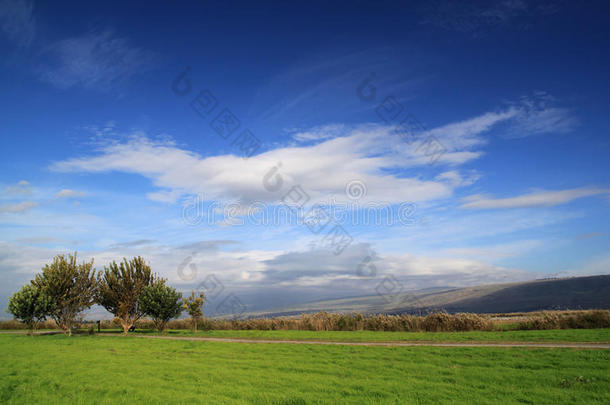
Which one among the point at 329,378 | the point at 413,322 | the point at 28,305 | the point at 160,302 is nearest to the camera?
the point at 329,378

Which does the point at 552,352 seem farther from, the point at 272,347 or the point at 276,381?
the point at 272,347

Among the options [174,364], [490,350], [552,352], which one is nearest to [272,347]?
[174,364]

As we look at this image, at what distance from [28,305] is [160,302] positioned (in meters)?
11.9

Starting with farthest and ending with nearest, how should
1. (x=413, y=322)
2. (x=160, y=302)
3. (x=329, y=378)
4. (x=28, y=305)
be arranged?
(x=160, y=302) < (x=28, y=305) < (x=413, y=322) < (x=329, y=378)

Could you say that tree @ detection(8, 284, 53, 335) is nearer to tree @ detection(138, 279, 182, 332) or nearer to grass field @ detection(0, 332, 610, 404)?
tree @ detection(138, 279, 182, 332)

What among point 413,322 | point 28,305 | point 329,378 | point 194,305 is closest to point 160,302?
point 194,305

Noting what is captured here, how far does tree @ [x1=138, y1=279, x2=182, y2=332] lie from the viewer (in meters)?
38.1

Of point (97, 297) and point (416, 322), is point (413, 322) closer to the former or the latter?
point (416, 322)

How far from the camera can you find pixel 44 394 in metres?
11.1

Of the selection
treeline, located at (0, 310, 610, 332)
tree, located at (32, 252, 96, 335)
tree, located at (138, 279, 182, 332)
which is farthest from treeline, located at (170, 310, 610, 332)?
tree, located at (32, 252, 96, 335)

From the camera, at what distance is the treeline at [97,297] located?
35688 millimetres

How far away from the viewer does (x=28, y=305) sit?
117ft

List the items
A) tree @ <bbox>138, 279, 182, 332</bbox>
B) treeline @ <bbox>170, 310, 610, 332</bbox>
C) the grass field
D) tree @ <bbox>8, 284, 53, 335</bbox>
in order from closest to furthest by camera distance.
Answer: the grass field < treeline @ <bbox>170, 310, 610, 332</bbox> < tree @ <bbox>8, 284, 53, 335</bbox> < tree @ <bbox>138, 279, 182, 332</bbox>

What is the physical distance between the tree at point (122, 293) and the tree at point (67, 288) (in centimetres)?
119
